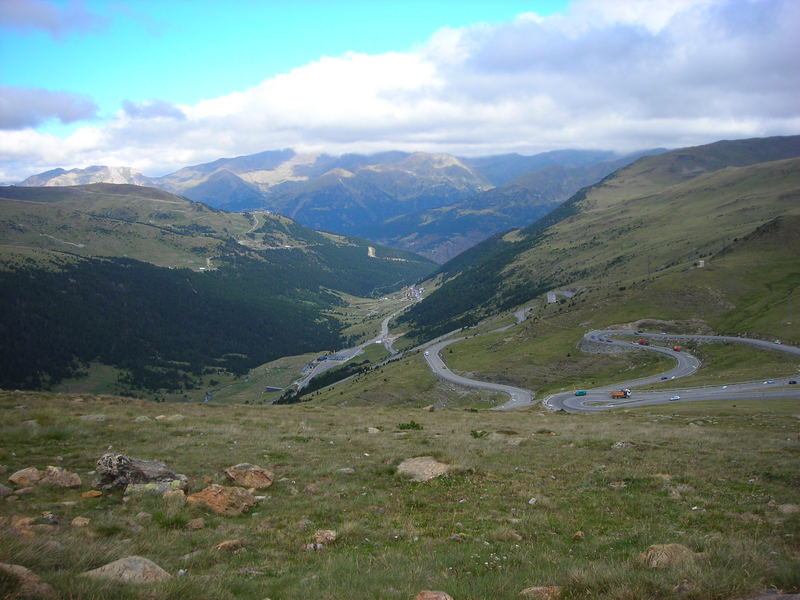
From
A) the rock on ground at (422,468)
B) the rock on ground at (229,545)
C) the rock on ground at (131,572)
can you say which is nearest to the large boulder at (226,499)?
the rock on ground at (229,545)

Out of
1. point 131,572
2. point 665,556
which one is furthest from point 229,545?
point 665,556

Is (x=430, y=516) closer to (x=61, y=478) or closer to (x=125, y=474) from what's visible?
(x=125, y=474)

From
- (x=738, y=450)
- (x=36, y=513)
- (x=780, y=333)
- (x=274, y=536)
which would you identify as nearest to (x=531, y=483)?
(x=274, y=536)

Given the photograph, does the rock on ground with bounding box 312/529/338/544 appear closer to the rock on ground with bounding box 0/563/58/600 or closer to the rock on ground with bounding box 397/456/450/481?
the rock on ground with bounding box 0/563/58/600

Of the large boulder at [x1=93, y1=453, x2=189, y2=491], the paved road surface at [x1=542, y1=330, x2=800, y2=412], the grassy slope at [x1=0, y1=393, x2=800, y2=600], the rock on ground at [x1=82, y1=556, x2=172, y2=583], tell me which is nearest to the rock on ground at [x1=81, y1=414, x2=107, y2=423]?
the grassy slope at [x1=0, y1=393, x2=800, y2=600]

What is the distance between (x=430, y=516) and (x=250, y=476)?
23.2 ft

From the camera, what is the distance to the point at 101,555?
31.4 ft

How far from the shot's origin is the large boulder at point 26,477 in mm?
15891

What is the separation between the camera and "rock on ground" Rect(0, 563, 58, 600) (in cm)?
717

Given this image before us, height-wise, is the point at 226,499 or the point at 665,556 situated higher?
the point at 665,556

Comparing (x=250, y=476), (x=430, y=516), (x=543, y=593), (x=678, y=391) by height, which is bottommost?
(x=678, y=391)

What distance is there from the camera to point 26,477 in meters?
16.3

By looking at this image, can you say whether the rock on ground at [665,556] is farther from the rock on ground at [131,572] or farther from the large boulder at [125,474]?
the large boulder at [125,474]

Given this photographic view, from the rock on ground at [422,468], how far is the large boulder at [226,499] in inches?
245
